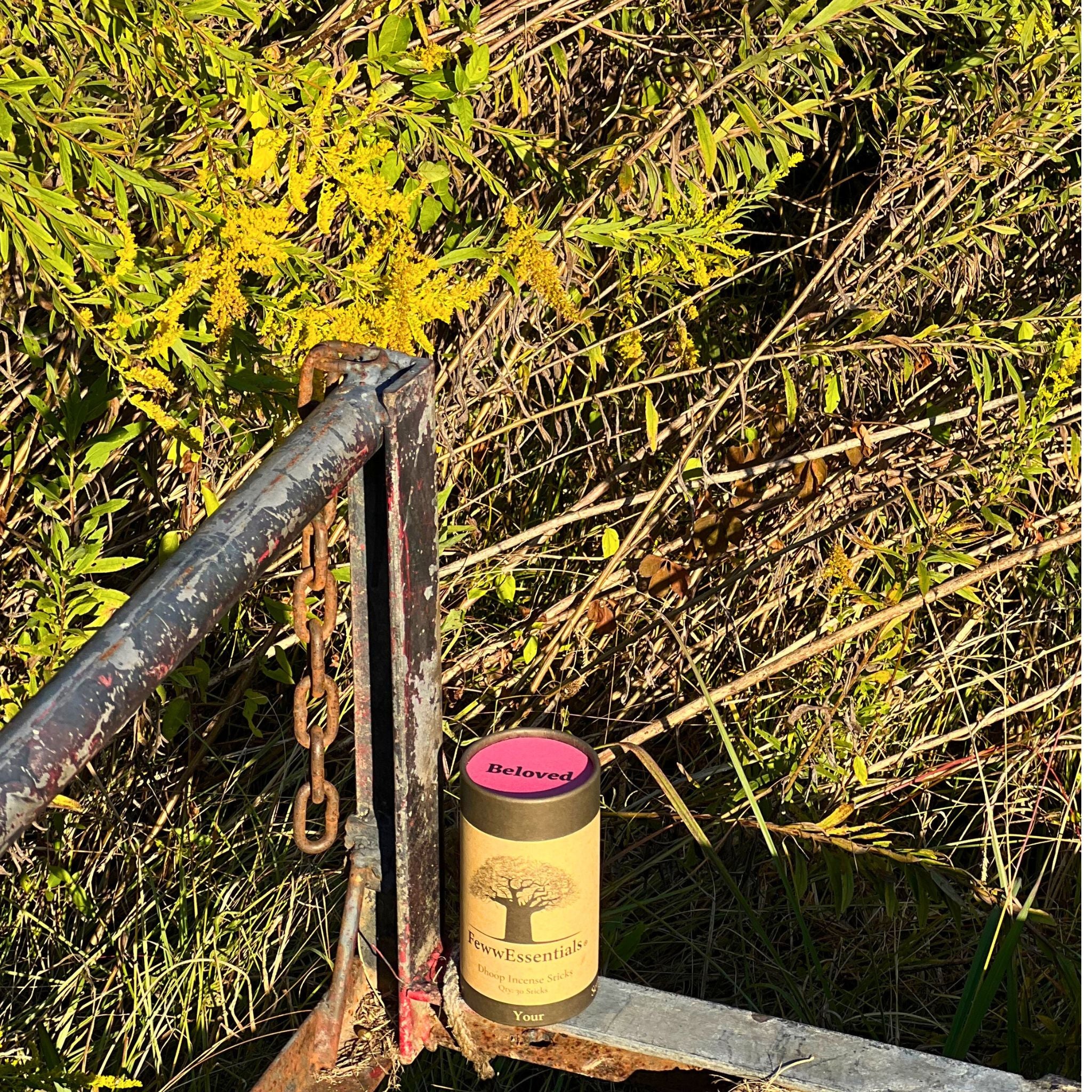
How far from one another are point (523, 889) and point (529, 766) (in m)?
0.16

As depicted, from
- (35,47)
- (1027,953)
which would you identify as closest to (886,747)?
(1027,953)

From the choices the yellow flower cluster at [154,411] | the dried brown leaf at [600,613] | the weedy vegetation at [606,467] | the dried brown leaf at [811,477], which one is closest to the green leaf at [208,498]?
the weedy vegetation at [606,467]

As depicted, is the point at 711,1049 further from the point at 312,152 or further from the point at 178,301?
the point at 312,152

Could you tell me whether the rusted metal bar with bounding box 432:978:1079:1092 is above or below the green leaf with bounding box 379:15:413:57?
below

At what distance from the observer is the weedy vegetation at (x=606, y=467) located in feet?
6.55

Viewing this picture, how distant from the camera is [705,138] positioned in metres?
2.24

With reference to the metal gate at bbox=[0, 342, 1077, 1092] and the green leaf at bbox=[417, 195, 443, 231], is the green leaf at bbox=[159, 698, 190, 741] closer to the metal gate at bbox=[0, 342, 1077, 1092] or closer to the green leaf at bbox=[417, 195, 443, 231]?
the metal gate at bbox=[0, 342, 1077, 1092]

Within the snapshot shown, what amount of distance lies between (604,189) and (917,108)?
83 centimetres

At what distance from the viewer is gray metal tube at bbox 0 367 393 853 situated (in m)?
1.03

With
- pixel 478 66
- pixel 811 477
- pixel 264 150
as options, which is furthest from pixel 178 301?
pixel 811 477

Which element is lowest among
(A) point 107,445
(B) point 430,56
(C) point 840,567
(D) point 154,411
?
(C) point 840,567

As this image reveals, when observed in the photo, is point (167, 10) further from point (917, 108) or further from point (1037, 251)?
point (1037, 251)

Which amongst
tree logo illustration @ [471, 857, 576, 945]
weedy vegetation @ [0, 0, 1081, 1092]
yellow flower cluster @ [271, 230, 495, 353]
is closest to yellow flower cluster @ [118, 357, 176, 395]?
weedy vegetation @ [0, 0, 1081, 1092]

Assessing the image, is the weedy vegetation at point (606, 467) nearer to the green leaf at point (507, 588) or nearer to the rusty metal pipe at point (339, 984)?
the green leaf at point (507, 588)
